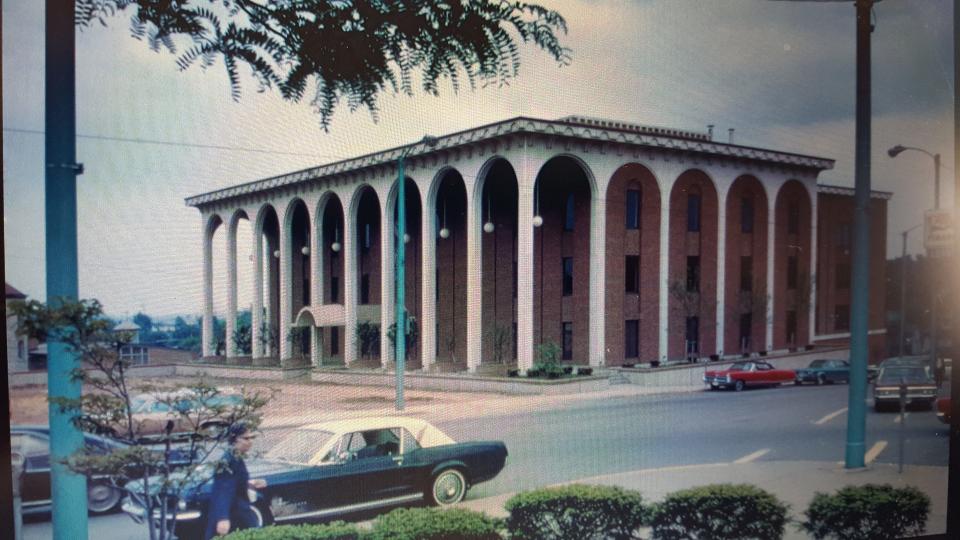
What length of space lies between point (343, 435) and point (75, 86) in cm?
198

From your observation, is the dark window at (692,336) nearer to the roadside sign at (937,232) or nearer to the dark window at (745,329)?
the dark window at (745,329)

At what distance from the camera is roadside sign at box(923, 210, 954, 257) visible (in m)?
4.49

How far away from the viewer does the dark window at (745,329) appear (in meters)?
4.50

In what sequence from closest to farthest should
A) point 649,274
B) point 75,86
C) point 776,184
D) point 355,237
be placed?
point 75,86 → point 355,237 → point 649,274 → point 776,184

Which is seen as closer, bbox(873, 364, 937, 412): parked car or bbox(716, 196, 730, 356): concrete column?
bbox(716, 196, 730, 356): concrete column

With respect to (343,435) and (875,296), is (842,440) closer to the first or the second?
(875,296)

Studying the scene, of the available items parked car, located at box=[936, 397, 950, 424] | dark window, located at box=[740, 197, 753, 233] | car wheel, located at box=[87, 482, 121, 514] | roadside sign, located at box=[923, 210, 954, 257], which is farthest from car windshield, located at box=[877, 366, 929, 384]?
car wheel, located at box=[87, 482, 121, 514]

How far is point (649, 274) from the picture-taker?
4195 millimetres

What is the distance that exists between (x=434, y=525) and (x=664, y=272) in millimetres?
2022

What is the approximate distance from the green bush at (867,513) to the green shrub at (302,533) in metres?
2.77

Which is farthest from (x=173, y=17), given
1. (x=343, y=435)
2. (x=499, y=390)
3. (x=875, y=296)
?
(x=875, y=296)

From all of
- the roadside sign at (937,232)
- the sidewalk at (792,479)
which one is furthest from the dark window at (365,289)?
the roadside sign at (937,232)

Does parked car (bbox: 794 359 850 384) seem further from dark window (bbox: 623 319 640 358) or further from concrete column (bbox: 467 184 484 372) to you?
concrete column (bbox: 467 184 484 372)

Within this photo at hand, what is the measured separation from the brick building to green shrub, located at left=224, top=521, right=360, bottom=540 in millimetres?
827
